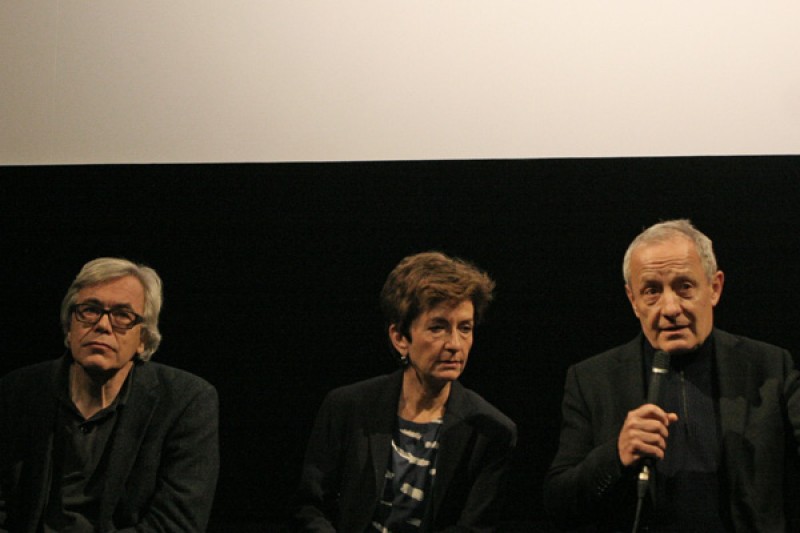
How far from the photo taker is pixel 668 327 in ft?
9.83

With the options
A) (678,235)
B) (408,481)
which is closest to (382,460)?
(408,481)

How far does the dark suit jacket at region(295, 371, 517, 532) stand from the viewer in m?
3.09

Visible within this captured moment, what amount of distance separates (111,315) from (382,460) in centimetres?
105

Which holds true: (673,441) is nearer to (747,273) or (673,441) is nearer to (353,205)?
(747,273)

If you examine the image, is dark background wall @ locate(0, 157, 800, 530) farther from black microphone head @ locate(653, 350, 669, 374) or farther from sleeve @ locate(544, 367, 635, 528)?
black microphone head @ locate(653, 350, 669, 374)

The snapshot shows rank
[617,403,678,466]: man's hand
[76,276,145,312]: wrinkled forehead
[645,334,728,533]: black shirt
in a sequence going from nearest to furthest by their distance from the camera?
[617,403,678,466]: man's hand, [645,334,728,533]: black shirt, [76,276,145,312]: wrinkled forehead

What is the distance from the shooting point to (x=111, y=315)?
3.30 m

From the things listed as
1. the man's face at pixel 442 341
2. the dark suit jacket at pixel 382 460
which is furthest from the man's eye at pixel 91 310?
the man's face at pixel 442 341

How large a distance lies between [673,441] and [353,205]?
4.33ft

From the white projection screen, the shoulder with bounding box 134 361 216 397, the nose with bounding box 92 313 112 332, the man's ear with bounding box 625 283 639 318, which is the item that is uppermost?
the white projection screen

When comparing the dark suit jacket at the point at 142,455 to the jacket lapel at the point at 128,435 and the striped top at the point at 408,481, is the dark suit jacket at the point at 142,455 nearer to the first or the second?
the jacket lapel at the point at 128,435

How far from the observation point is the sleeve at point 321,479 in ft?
10.4

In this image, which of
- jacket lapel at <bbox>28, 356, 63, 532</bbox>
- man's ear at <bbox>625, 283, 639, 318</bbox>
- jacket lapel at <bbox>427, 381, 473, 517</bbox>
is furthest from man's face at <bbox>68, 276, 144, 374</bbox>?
man's ear at <bbox>625, 283, 639, 318</bbox>

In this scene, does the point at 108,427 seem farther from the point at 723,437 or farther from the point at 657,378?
the point at 723,437
